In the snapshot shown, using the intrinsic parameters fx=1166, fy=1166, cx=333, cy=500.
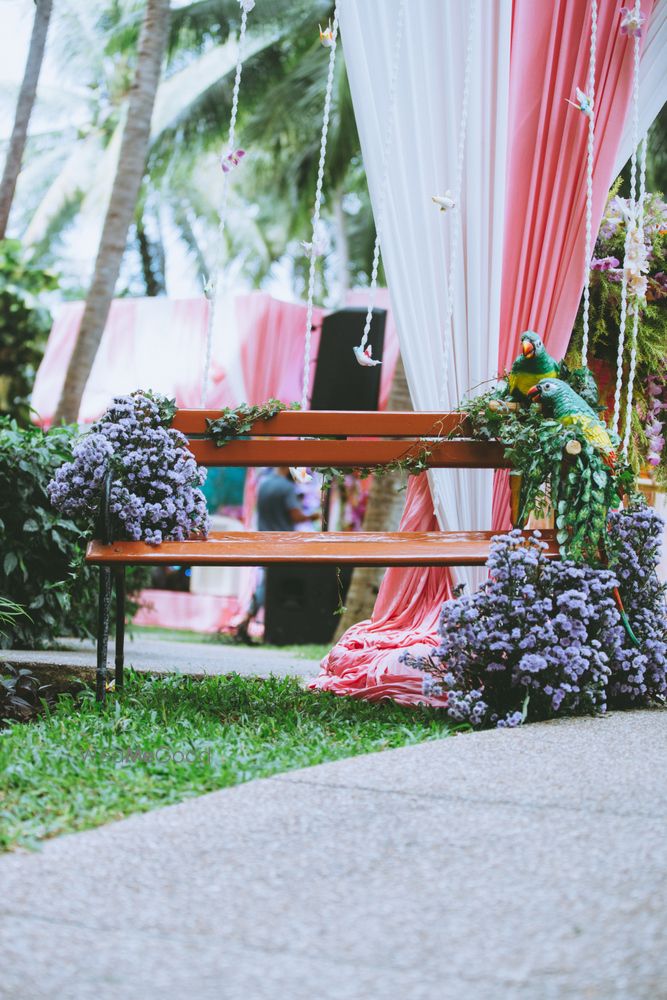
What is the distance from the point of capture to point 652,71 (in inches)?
181

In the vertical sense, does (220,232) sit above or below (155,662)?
above

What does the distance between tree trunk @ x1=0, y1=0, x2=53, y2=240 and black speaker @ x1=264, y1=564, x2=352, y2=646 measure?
4.16 meters

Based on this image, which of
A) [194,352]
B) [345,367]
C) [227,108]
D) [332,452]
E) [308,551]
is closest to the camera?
[308,551]

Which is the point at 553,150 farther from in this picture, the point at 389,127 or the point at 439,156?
the point at 389,127

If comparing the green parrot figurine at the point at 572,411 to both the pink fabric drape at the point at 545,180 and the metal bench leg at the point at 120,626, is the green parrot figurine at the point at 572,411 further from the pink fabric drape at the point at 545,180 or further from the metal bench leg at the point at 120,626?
the metal bench leg at the point at 120,626

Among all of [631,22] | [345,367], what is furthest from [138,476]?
[345,367]

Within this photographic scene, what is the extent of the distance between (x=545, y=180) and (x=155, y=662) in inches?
106

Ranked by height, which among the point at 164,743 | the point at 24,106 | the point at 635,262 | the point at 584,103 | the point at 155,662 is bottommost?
the point at 155,662

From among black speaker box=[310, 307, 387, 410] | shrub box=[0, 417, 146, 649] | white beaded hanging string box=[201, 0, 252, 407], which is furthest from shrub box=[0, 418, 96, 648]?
black speaker box=[310, 307, 387, 410]

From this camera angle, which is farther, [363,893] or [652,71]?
[652,71]

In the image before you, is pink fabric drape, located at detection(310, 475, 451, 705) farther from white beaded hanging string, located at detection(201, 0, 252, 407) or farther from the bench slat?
white beaded hanging string, located at detection(201, 0, 252, 407)

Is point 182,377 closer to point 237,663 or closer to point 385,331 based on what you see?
point 385,331

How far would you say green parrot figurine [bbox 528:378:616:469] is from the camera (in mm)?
3635

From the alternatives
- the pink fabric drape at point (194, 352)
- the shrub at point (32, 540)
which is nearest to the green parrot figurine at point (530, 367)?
the shrub at point (32, 540)
